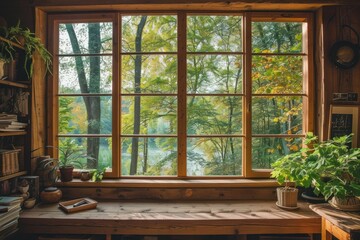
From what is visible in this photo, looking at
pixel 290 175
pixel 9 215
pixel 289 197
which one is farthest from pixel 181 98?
pixel 9 215

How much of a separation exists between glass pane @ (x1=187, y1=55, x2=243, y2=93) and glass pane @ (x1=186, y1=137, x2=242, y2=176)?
60cm

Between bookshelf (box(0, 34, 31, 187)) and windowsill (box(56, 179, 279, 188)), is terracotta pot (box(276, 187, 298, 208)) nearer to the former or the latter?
windowsill (box(56, 179, 279, 188))

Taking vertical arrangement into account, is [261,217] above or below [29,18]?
below

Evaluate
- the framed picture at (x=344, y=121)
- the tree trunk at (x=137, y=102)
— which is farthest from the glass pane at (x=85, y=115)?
the framed picture at (x=344, y=121)

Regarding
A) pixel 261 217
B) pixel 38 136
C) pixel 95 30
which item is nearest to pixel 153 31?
pixel 95 30

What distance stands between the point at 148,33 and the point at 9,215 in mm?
2243

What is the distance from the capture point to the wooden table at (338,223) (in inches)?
63.1

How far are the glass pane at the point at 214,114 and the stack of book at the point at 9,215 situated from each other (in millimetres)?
1783

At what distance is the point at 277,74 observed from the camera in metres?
2.69

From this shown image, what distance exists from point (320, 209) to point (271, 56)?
65.6 inches

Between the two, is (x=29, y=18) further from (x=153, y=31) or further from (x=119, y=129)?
(x=119, y=129)

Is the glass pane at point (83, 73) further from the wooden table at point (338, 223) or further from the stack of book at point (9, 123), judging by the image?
the wooden table at point (338, 223)

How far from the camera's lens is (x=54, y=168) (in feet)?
7.89

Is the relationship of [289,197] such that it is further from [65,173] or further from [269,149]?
[65,173]
